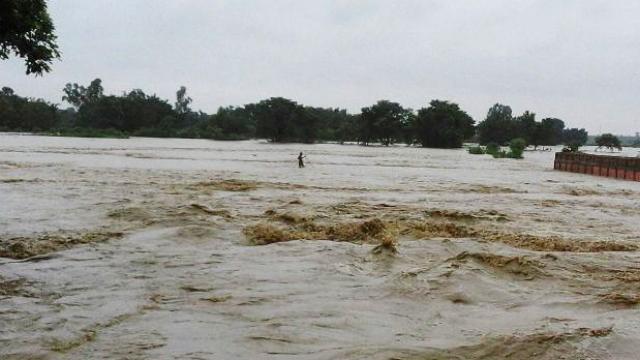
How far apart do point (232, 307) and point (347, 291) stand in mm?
1554

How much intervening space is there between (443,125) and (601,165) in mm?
72410

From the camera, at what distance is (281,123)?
111125 millimetres

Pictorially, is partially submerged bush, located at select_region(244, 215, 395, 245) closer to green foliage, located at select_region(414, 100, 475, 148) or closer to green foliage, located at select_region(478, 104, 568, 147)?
green foliage, located at select_region(414, 100, 475, 148)

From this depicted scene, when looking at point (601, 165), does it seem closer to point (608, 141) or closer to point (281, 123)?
point (281, 123)

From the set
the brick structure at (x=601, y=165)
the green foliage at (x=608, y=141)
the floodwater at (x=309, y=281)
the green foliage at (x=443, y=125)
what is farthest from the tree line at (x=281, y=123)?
the floodwater at (x=309, y=281)

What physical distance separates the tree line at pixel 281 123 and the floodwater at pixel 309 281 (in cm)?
9556

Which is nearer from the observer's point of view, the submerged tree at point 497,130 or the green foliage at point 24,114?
the green foliage at point 24,114

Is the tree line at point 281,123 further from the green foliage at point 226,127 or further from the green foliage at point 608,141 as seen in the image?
the green foliage at point 608,141

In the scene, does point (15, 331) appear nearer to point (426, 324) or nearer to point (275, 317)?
point (275, 317)

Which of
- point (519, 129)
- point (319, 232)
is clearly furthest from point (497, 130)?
point (319, 232)

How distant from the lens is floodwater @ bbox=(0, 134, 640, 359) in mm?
5359

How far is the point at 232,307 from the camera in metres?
6.49

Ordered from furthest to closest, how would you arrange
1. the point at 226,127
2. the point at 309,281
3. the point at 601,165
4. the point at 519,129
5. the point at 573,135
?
the point at 573,135, the point at 519,129, the point at 226,127, the point at 601,165, the point at 309,281

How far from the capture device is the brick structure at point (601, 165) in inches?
1342
